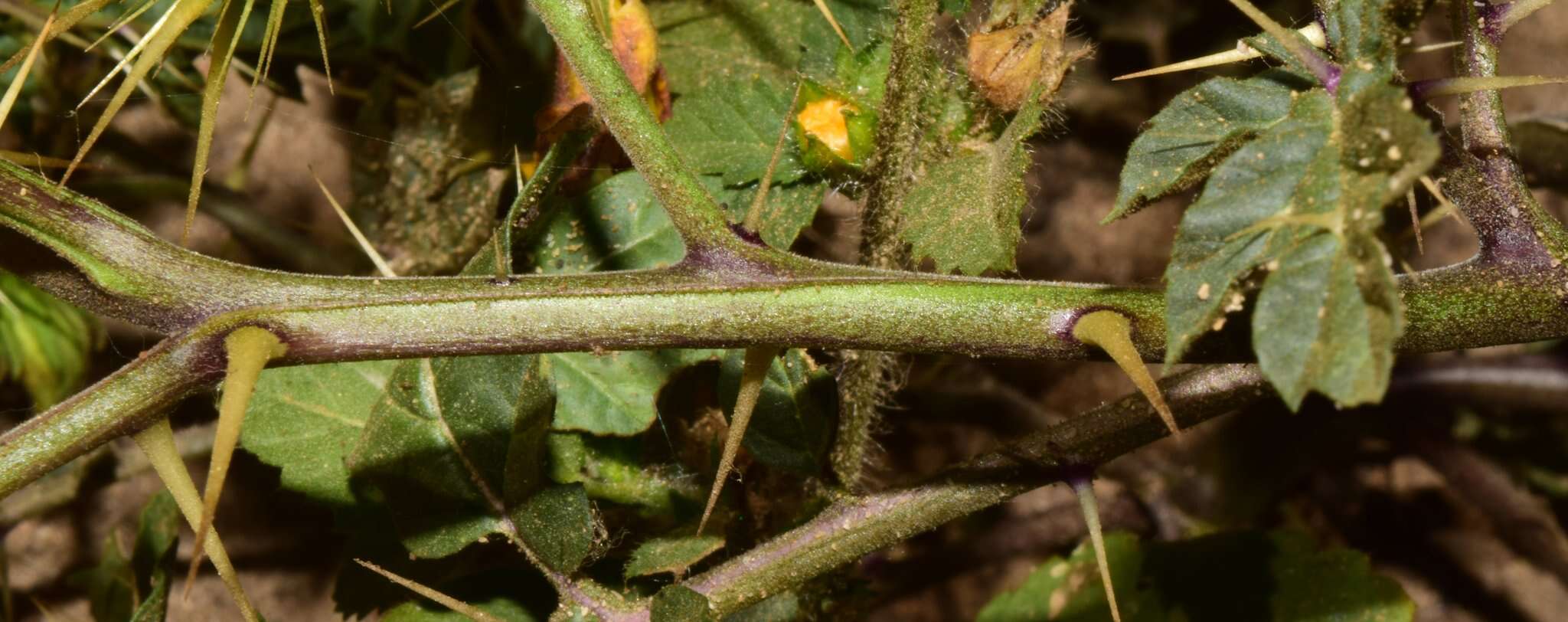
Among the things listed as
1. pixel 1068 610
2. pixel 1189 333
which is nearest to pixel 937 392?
pixel 1068 610

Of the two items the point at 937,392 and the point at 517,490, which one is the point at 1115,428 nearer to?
the point at 517,490

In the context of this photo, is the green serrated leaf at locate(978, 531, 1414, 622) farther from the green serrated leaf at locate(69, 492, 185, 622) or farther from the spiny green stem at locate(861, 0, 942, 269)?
the green serrated leaf at locate(69, 492, 185, 622)

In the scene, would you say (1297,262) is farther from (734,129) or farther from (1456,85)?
(734,129)

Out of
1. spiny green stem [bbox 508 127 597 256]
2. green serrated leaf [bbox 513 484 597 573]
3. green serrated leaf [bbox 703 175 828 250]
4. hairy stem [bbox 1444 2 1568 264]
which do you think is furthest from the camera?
green serrated leaf [bbox 703 175 828 250]

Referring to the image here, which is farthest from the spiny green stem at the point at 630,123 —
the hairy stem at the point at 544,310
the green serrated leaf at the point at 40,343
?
the green serrated leaf at the point at 40,343

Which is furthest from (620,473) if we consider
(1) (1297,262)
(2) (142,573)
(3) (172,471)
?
(1) (1297,262)

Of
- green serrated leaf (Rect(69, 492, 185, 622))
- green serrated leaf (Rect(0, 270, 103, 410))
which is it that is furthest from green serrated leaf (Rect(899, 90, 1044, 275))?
green serrated leaf (Rect(0, 270, 103, 410))

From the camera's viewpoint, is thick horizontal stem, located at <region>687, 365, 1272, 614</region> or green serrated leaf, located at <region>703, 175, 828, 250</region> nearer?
thick horizontal stem, located at <region>687, 365, 1272, 614</region>
